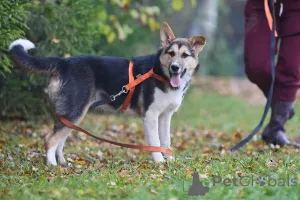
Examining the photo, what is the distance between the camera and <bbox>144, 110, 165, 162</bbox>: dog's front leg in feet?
20.3

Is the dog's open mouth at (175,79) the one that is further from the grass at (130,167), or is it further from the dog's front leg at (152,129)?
the grass at (130,167)

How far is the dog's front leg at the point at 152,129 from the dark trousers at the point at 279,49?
2.12m

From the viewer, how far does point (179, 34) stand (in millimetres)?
20453

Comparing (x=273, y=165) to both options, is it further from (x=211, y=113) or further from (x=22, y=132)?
(x=211, y=113)

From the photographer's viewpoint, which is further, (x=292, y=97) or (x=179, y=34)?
(x=179, y=34)

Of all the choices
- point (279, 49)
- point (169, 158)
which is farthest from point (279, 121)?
point (169, 158)

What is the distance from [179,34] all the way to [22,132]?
41.8ft

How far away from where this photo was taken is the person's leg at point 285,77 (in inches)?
292

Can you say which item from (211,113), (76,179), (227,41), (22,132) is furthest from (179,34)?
(76,179)

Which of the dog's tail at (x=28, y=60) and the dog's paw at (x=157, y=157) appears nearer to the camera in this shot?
the dog's tail at (x=28, y=60)

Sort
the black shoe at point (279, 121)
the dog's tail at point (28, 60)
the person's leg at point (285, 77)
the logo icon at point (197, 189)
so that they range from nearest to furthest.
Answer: the logo icon at point (197, 189)
the dog's tail at point (28, 60)
the person's leg at point (285, 77)
the black shoe at point (279, 121)

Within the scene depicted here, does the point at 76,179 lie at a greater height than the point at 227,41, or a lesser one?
greater

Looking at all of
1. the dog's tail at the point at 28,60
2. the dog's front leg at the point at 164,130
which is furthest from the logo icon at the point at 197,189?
the dog's tail at the point at 28,60

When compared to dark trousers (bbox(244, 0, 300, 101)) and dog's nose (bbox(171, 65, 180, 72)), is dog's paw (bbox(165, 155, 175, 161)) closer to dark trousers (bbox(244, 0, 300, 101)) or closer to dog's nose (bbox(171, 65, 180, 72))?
dog's nose (bbox(171, 65, 180, 72))
